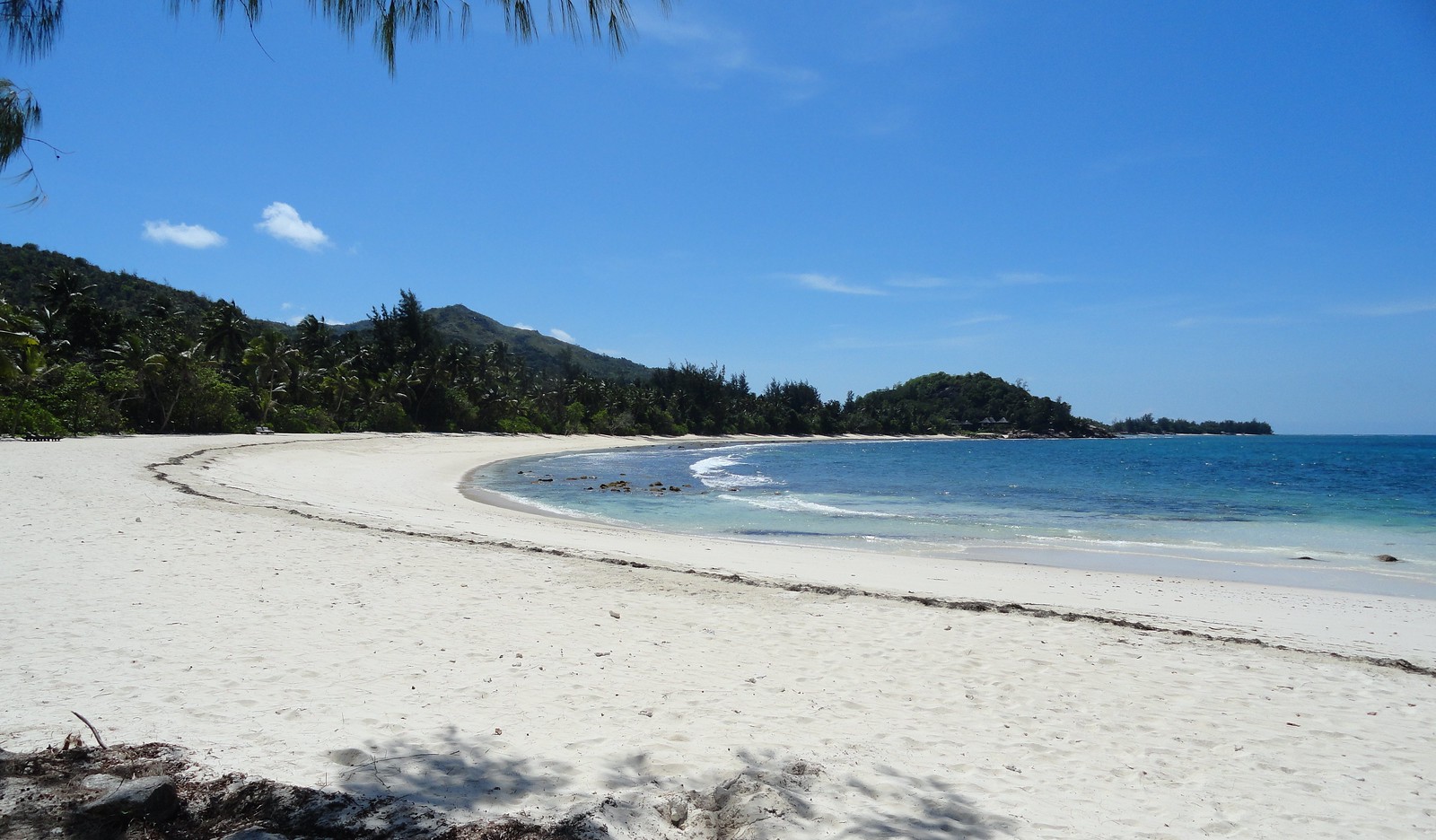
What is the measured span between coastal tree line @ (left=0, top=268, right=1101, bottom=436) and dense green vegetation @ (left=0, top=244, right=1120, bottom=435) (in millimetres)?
113

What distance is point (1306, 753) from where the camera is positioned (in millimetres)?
4461

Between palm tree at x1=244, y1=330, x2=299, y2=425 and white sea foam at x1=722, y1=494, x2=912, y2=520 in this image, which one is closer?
white sea foam at x1=722, y1=494, x2=912, y2=520

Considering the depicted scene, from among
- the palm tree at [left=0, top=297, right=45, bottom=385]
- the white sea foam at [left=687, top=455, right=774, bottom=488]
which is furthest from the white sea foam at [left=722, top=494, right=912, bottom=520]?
the palm tree at [left=0, top=297, right=45, bottom=385]

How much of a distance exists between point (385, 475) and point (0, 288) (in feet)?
94.6

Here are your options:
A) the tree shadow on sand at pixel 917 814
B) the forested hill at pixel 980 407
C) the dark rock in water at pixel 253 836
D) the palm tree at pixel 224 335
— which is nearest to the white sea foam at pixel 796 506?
the tree shadow on sand at pixel 917 814

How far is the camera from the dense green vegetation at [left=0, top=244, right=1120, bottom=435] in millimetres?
32281

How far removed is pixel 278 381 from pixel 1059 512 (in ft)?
167

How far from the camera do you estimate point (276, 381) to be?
51625 millimetres

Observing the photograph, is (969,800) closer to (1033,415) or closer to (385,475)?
(385,475)

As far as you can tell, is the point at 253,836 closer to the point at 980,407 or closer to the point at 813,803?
the point at 813,803

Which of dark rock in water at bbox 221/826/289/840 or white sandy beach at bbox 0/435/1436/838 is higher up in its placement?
dark rock in water at bbox 221/826/289/840

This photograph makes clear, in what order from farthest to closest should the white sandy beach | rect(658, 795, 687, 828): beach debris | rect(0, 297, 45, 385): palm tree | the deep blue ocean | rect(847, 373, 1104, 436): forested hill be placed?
rect(847, 373, 1104, 436): forested hill < rect(0, 297, 45, 385): palm tree < the deep blue ocean < the white sandy beach < rect(658, 795, 687, 828): beach debris

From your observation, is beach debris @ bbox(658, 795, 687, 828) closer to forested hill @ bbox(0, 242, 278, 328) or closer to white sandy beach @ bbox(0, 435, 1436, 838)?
white sandy beach @ bbox(0, 435, 1436, 838)

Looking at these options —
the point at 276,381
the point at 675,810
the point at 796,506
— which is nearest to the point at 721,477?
the point at 796,506
